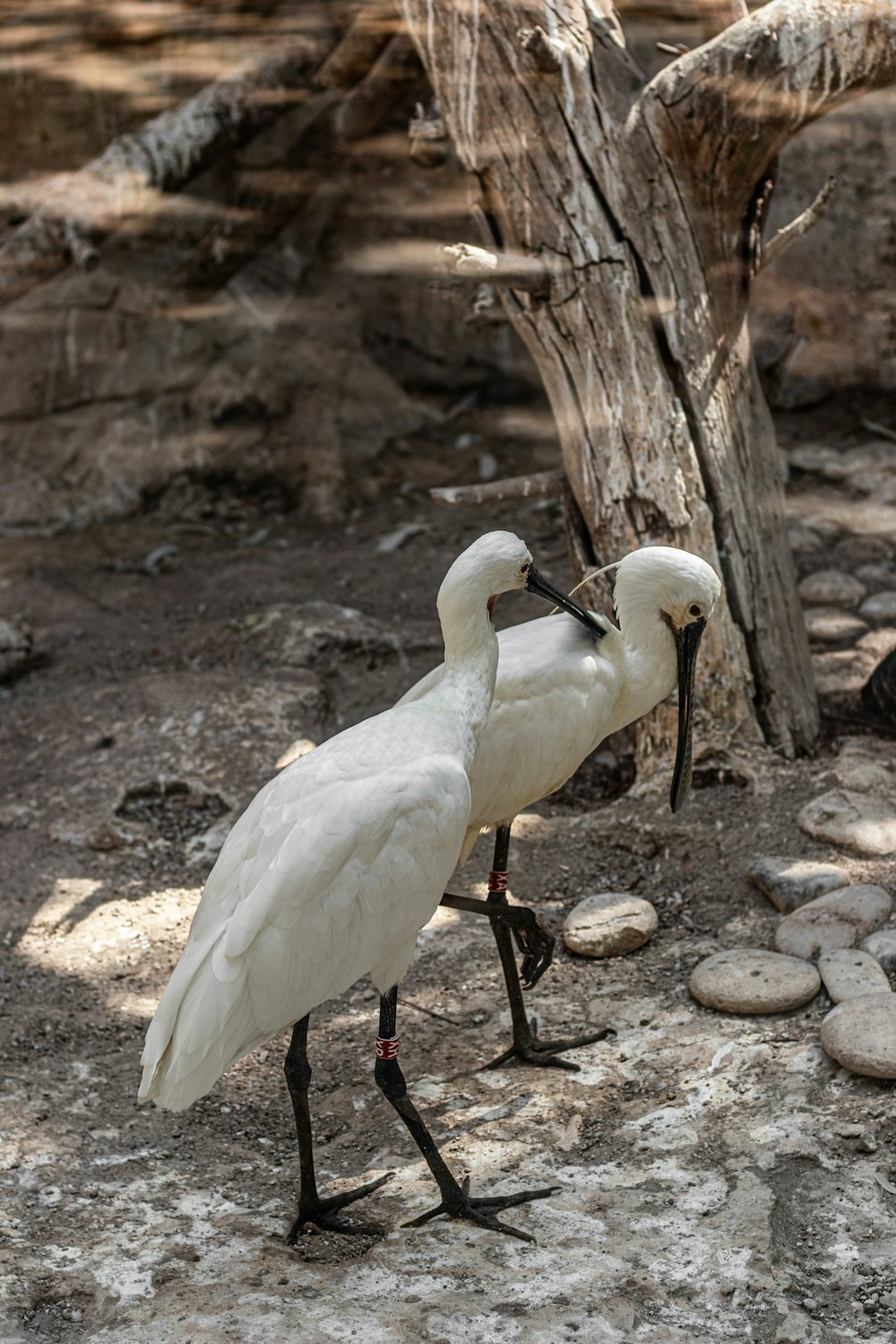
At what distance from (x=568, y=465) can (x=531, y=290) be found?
2.07ft

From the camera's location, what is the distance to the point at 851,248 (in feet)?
27.7

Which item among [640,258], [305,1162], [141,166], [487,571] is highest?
[141,166]

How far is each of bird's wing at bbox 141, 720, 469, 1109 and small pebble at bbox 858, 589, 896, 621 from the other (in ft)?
11.8

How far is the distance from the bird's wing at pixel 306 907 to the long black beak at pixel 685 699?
88 cm

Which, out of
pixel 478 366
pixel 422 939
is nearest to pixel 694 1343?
pixel 422 939

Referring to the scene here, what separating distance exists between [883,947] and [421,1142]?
144 cm

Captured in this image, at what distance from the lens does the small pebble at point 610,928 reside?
4289 mm

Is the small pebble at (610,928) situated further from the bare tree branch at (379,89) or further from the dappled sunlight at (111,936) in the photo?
the bare tree branch at (379,89)

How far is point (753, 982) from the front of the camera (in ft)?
12.6

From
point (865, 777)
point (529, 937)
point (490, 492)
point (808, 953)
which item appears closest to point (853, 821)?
point (865, 777)

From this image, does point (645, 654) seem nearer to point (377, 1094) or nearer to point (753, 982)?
point (753, 982)

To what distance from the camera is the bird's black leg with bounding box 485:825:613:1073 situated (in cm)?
387

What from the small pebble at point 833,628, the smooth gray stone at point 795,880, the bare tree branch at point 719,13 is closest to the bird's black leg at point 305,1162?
the smooth gray stone at point 795,880

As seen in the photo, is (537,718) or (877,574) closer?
(537,718)
